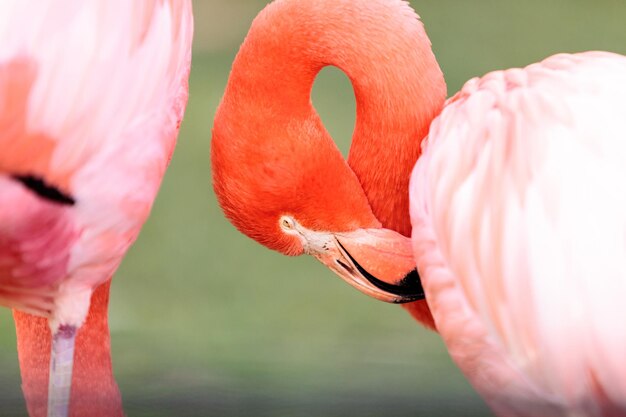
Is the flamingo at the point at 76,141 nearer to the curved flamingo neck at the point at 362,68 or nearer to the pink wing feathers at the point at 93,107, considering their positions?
the pink wing feathers at the point at 93,107

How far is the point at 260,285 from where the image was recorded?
1.56 metres

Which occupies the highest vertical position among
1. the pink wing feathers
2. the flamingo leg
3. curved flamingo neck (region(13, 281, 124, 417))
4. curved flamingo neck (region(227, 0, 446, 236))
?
curved flamingo neck (region(227, 0, 446, 236))

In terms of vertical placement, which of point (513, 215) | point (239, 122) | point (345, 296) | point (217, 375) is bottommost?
point (217, 375)

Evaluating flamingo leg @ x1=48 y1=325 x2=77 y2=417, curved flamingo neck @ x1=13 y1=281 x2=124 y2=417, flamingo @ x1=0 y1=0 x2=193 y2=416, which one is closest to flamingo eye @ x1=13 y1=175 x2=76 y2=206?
flamingo @ x1=0 y1=0 x2=193 y2=416

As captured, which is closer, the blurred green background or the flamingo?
the flamingo

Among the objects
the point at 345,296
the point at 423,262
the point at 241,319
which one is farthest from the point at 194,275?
the point at 423,262

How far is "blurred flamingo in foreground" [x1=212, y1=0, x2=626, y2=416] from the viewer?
1.01 m

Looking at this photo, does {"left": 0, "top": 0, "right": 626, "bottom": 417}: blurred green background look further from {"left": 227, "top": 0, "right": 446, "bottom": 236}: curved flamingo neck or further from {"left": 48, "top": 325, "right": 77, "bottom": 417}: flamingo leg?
{"left": 227, "top": 0, "right": 446, "bottom": 236}: curved flamingo neck

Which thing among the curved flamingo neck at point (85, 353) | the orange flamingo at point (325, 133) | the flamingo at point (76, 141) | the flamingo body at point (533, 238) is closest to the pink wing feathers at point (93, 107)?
the flamingo at point (76, 141)

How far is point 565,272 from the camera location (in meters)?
0.99

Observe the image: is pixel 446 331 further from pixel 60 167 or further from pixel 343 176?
pixel 60 167

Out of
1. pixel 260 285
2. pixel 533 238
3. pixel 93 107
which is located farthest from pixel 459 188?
pixel 260 285

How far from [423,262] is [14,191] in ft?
1.66

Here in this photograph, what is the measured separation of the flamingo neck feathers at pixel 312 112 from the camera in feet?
3.97
